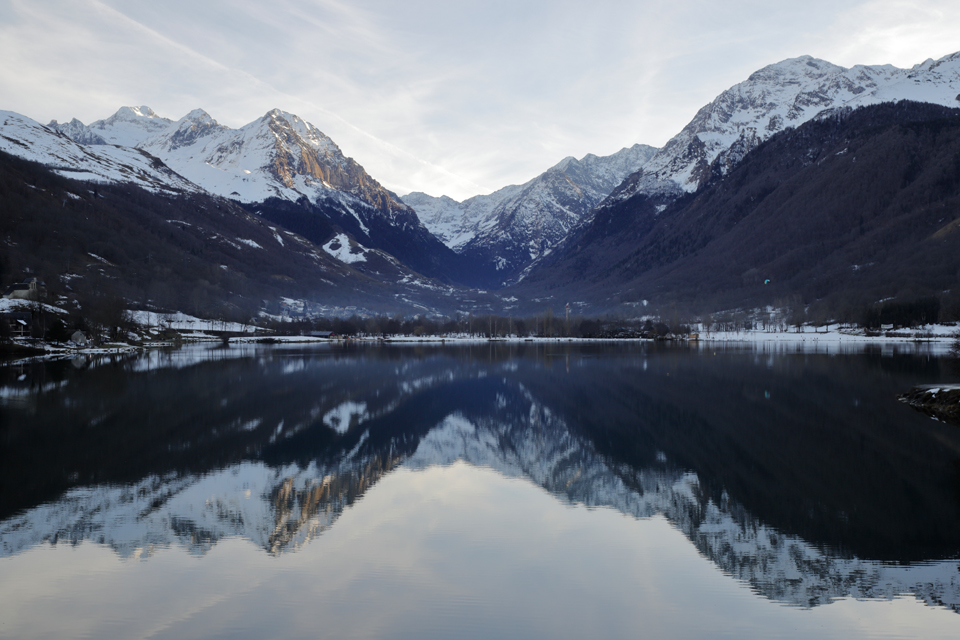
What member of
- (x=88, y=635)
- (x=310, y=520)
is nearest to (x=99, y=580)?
(x=88, y=635)

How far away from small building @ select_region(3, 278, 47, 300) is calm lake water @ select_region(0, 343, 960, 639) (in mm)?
97806

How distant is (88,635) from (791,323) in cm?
19858

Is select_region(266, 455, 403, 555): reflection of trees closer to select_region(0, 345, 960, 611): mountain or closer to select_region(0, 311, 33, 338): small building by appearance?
select_region(0, 345, 960, 611): mountain

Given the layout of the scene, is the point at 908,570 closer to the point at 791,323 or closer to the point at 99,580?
the point at 99,580

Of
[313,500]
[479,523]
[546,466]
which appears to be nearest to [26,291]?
[313,500]

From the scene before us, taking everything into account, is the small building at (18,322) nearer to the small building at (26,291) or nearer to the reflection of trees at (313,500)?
the small building at (26,291)

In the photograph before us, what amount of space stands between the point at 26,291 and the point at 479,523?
13345cm

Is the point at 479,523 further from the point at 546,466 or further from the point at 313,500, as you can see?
the point at 546,466

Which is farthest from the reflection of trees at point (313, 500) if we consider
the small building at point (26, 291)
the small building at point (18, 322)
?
the small building at point (26, 291)

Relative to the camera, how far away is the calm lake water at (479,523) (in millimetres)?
11289

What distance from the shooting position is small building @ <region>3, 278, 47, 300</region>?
115812 millimetres

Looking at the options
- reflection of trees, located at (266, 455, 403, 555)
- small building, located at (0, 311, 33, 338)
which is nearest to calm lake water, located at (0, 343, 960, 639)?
reflection of trees, located at (266, 455, 403, 555)

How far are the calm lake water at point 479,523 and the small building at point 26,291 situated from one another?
97.8m

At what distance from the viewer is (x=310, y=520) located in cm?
1681
